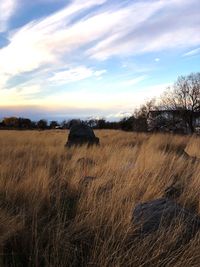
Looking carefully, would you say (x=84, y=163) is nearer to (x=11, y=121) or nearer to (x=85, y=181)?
(x=85, y=181)

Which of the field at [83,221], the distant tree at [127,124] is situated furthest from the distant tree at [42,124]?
the field at [83,221]

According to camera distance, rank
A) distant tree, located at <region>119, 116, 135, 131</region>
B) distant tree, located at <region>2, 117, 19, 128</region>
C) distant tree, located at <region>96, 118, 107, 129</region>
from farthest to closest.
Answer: distant tree, located at <region>2, 117, 19, 128</region>
distant tree, located at <region>96, 118, 107, 129</region>
distant tree, located at <region>119, 116, 135, 131</region>

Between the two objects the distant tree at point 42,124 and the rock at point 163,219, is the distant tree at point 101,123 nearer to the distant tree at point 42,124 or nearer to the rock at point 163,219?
the distant tree at point 42,124

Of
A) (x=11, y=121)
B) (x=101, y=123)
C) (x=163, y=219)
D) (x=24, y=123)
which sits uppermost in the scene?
(x=11, y=121)

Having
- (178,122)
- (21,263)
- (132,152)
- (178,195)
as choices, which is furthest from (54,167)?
(178,122)

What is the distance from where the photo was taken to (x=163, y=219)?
16.3 ft

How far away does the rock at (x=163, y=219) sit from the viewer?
481cm

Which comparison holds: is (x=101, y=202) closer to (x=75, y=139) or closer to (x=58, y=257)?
(x=58, y=257)

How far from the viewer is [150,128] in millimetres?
38969

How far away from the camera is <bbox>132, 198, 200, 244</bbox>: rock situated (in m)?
4.81

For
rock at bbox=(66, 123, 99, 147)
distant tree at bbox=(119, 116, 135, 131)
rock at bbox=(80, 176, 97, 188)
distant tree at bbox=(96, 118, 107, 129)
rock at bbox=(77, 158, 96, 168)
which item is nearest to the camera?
rock at bbox=(80, 176, 97, 188)

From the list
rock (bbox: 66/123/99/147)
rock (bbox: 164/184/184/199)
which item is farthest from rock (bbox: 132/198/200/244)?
rock (bbox: 66/123/99/147)

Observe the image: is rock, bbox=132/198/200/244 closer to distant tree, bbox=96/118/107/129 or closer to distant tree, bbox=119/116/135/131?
distant tree, bbox=119/116/135/131

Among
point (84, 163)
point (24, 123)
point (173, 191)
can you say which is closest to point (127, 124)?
point (24, 123)
